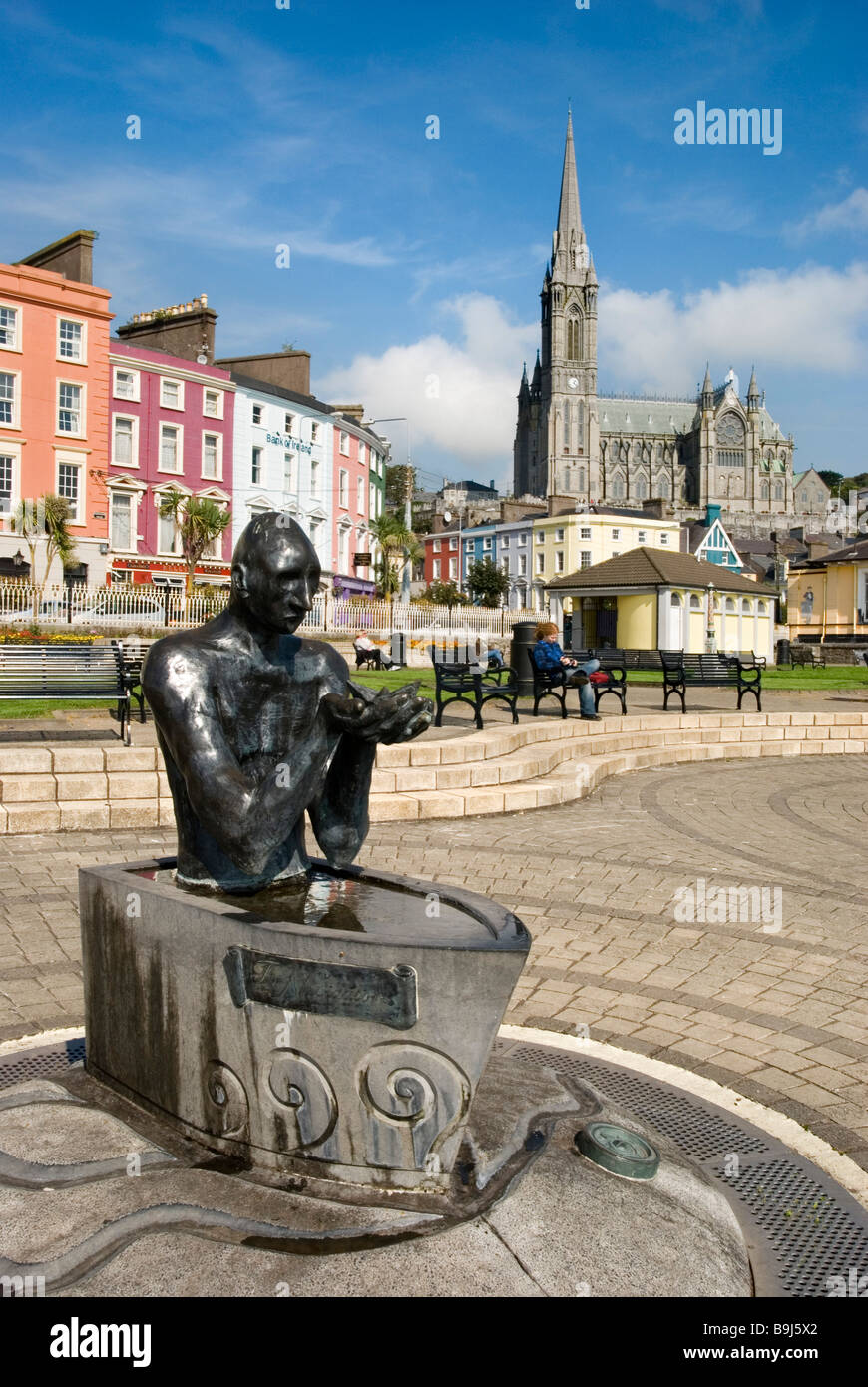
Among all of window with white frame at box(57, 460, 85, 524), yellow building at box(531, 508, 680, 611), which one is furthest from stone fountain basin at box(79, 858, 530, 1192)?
yellow building at box(531, 508, 680, 611)

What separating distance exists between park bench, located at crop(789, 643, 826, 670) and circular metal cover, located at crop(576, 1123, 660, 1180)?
38262 mm

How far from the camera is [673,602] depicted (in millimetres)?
35875

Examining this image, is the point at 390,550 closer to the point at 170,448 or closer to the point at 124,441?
the point at 170,448

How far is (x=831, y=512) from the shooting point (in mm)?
136250

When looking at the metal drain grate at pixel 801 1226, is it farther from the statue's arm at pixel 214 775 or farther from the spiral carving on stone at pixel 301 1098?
the statue's arm at pixel 214 775

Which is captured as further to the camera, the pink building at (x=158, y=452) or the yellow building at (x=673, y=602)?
the pink building at (x=158, y=452)

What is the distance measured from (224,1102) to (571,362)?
464 ft

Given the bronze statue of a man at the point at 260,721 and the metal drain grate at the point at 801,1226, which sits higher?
the bronze statue of a man at the point at 260,721

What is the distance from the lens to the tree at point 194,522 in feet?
115

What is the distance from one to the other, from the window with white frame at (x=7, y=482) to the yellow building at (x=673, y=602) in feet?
65.5

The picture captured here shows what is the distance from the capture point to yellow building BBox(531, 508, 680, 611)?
2709 inches

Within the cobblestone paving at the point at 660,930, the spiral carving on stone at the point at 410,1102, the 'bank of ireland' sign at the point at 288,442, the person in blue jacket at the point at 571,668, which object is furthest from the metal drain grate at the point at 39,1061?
the 'bank of ireland' sign at the point at 288,442

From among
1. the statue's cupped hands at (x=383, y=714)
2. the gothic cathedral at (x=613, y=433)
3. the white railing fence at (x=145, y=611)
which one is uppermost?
the gothic cathedral at (x=613, y=433)

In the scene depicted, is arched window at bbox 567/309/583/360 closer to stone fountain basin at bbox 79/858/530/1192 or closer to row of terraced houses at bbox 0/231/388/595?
row of terraced houses at bbox 0/231/388/595
